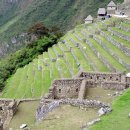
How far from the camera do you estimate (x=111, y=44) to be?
33.2 m

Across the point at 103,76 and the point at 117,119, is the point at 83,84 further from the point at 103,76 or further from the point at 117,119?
the point at 117,119

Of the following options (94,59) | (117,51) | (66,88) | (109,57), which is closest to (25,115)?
(66,88)

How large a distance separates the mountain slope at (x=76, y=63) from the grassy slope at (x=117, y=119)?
951cm

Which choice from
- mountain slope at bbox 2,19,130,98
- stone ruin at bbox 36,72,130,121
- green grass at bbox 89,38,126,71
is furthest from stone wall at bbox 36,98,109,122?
green grass at bbox 89,38,126,71

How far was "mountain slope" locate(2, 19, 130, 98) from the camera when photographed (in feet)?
90.6

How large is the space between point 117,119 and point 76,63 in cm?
1693

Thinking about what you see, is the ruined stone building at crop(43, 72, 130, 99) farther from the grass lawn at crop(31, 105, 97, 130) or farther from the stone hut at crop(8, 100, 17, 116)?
the grass lawn at crop(31, 105, 97, 130)

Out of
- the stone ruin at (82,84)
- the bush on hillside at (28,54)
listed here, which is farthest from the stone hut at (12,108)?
the bush on hillside at (28,54)

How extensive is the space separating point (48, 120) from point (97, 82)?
6834mm

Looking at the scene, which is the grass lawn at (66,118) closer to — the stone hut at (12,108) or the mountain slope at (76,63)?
the stone hut at (12,108)

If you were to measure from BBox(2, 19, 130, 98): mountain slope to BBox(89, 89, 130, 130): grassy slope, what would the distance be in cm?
951

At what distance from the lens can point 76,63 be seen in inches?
1197

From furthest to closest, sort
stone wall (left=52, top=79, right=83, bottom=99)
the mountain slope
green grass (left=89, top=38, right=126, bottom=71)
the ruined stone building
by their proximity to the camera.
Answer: the mountain slope, green grass (left=89, top=38, right=126, bottom=71), stone wall (left=52, top=79, right=83, bottom=99), the ruined stone building

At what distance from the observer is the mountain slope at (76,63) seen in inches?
1087
